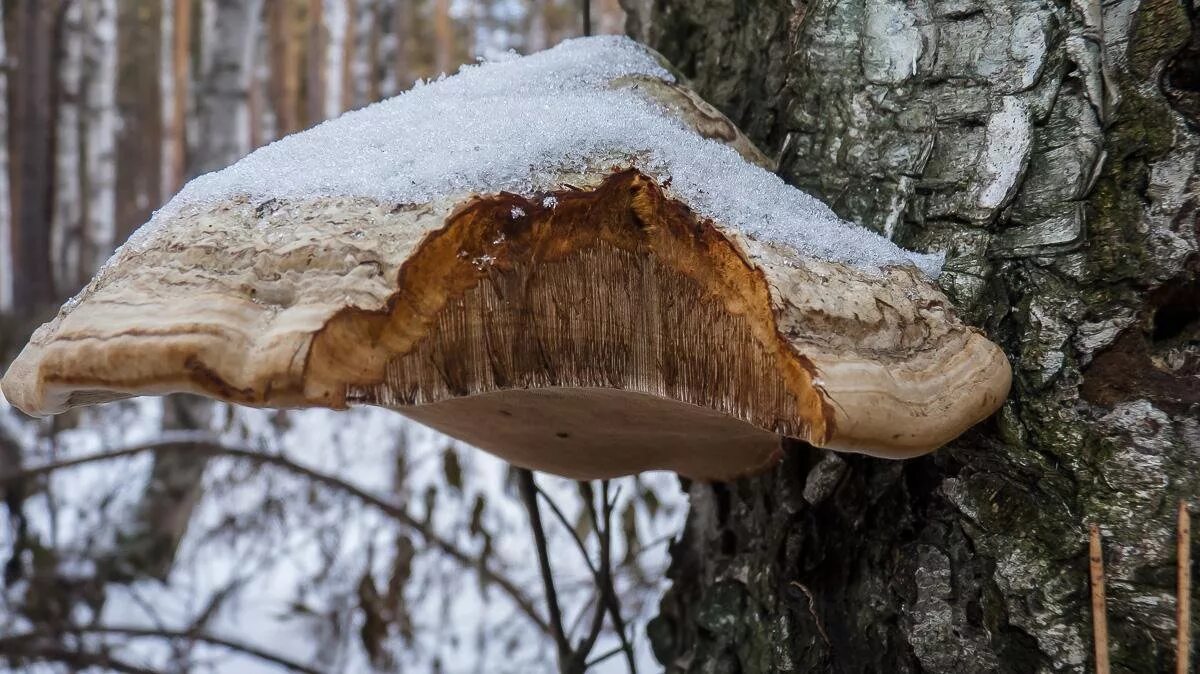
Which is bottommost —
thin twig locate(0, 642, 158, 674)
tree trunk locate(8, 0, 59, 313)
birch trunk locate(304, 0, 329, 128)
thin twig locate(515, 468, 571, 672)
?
thin twig locate(0, 642, 158, 674)

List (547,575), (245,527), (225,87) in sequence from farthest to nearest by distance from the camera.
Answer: (225,87), (245,527), (547,575)

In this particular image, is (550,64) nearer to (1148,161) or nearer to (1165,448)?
(1148,161)

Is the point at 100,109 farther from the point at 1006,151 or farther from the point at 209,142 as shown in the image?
the point at 1006,151

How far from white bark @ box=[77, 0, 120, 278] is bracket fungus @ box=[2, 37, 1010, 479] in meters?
10.4

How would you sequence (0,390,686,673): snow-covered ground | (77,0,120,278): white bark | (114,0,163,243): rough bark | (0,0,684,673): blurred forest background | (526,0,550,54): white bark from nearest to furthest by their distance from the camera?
(0,0,684,673): blurred forest background, (0,390,686,673): snow-covered ground, (77,0,120,278): white bark, (114,0,163,243): rough bark, (526,0,550,54): white bark

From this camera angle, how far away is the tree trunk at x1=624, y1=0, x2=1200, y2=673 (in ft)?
3.54

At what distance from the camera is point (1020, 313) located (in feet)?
3.80

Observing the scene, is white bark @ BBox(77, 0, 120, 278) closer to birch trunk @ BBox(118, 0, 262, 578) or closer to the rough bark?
birch trunk @ BBox(118, 0, 262, 578)

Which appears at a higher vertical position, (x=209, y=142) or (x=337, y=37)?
(x=337, y=37)

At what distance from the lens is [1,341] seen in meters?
6.69

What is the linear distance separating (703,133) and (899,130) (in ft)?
1.03

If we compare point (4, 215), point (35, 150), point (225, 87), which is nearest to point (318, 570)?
point (225, 87)

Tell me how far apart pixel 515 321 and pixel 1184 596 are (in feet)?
2.71

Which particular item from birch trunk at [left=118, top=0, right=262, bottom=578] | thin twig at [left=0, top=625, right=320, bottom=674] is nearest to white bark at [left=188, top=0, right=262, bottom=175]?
birch trunk at [left=118, top=0, right=262, bottom=578]
